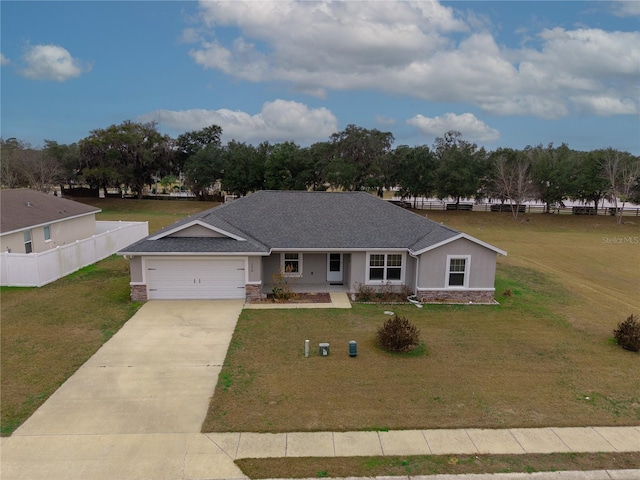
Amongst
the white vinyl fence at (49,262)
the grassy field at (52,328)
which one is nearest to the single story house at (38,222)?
the white vinyl fence at (49,262)

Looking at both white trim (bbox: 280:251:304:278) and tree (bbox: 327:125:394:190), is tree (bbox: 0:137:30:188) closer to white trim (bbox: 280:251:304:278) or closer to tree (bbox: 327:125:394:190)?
tree (bbox: 327:125:394:190)

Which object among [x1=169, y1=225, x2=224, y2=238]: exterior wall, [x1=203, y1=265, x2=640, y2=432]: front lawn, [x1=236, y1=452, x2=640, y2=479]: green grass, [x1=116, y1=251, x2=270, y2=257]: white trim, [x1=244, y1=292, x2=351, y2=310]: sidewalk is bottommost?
[x1=236, y1=452, x2=640, y2=479]: green grass

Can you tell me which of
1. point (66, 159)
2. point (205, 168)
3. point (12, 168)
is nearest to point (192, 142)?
point (205, 168)

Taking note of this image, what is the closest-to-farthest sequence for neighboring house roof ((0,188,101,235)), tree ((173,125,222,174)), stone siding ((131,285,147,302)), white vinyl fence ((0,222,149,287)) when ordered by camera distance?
stone siding ((131,285,147,302)), white vinyl fence ((0,222,149,287)), neighboring house roof ((0,188,101,235)), tree ((173,125,222,174))

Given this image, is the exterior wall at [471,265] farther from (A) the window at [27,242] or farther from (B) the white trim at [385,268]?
(A) the window at [27,242]

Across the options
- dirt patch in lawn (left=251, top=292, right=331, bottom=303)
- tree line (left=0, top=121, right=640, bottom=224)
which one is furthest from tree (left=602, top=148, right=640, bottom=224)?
dirt patch in lawn (left=251, top=292, right=331, bottom=303)

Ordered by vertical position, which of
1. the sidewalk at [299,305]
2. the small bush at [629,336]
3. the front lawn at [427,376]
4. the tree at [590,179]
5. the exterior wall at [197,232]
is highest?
the tree at [590,179]

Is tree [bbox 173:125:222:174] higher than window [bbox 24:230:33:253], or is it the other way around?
tree [bbox 173:125:222:174]
